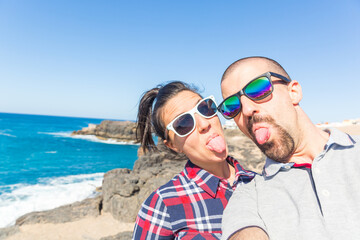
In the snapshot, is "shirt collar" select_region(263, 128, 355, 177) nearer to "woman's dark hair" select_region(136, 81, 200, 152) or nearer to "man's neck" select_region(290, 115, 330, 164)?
"man's neck" select_region(290, 115, 330, 164)

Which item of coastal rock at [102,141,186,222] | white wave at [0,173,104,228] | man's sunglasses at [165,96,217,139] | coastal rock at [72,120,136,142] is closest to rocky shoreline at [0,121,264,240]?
coastal rock at [102,141,186,222]

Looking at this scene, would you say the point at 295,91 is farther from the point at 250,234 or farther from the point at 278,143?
the point at 250,234

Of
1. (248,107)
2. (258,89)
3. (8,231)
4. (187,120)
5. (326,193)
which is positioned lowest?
(8,231)

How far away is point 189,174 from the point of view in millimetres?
2016

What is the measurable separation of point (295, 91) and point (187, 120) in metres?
0.97

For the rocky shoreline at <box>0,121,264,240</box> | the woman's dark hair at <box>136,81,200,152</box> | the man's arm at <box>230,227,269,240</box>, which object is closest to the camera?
the man's arm at <box>230,227,269,240</box>

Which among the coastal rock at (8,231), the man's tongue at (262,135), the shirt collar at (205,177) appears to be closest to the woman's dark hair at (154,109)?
the shirt collar at (205,177)

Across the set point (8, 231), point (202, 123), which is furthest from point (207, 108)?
point (8, 231)

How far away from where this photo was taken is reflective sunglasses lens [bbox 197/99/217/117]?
2104 mm

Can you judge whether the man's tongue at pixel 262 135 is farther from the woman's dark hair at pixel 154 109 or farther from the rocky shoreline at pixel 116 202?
the rocky shoreline at pixel 116 202

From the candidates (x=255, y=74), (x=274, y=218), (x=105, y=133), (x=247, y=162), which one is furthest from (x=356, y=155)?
(x=105, y=133)

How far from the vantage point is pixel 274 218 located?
1.32 m

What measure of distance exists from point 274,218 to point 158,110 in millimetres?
1459

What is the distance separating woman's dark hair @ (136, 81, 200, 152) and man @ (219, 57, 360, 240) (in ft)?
1.99
